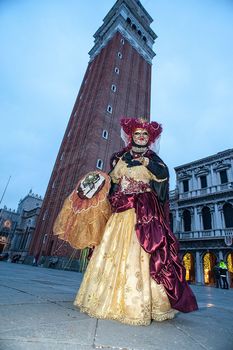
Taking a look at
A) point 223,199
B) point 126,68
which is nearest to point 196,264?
point 223,199

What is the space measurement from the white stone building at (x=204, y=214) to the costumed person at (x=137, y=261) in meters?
16.4

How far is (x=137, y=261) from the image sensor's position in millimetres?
2250

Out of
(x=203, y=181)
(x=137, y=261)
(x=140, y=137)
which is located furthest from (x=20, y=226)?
(x=137, y=261)

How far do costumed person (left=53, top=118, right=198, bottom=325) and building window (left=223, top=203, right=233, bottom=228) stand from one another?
56.3ft

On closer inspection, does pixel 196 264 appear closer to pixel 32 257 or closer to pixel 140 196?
pixel 32 257

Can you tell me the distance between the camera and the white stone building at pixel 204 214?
1750 centimetres

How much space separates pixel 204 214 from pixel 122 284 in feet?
63.0

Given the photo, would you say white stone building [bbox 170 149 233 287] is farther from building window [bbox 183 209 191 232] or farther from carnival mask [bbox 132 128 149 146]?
carnival mask [bbox 132 128 149 146]

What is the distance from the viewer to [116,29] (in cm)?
2962

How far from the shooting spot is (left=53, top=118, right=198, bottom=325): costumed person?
2022 mm

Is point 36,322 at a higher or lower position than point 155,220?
lower

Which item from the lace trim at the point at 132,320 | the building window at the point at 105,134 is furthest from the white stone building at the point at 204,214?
the lace trim at the point at 132,320

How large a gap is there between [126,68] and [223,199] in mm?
19997

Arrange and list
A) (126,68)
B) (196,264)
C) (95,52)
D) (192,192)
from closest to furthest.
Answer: (196,264)
(192,192)
(126,68)
(95,52)
